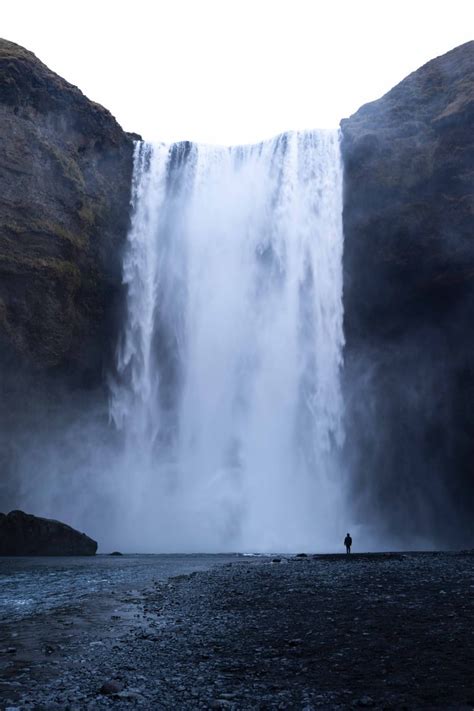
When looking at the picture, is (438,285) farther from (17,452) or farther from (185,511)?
(17,452)

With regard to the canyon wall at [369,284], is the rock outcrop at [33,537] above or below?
below

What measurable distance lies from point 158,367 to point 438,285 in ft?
59.1

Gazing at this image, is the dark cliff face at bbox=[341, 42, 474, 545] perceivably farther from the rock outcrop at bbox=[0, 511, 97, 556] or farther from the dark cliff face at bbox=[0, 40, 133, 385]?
the rock outcrop at bbox=[0, 511, 97, 556]

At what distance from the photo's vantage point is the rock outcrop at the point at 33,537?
86.1 feet

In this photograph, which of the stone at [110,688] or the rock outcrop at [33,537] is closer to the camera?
the stone at [110,688]

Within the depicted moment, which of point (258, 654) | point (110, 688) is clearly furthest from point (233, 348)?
point (110, 688)

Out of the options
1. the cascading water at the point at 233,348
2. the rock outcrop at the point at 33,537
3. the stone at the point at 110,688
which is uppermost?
the cascading water at the point at 233,348

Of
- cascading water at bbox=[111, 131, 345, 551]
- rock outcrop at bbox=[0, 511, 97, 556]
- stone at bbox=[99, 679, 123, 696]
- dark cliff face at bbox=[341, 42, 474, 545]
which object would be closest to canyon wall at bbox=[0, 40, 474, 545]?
dark cliff face at bbox=[341, 42, 474, 545]

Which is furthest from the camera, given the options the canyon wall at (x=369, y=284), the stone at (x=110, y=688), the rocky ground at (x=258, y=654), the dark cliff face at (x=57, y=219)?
the canyon wall at (x=369, y=284)

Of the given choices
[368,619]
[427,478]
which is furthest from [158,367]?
[368,619]

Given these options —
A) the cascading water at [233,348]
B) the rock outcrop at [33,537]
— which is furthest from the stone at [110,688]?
the cascading water at [233,348]

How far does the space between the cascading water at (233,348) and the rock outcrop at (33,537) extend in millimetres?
6138

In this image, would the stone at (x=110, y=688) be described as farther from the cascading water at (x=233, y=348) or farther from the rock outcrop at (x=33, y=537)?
the cascading water at (x=233, y=348)

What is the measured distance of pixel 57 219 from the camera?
117 ft
